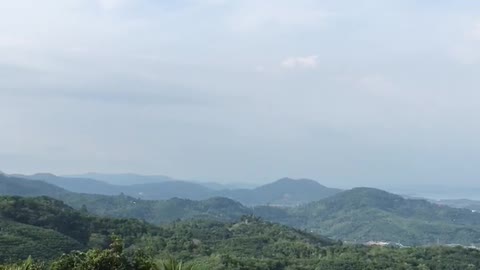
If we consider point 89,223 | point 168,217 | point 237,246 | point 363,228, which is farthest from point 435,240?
point 89,223

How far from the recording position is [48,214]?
2746 inches

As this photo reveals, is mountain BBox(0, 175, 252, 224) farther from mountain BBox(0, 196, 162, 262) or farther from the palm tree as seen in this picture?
the palm tree

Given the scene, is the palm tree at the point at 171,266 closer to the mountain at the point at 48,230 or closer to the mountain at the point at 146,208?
the mountain at the point at 48,230

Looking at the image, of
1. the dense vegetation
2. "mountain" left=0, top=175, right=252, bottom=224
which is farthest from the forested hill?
"mountain" left=0, top=175, right=252, bottom=224

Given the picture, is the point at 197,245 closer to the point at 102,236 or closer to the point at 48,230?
the point at 102,236

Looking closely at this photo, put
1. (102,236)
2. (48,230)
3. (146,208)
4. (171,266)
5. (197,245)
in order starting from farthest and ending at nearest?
(146,208) < (197,245) < (102,236) < (48,230) < (171,266)

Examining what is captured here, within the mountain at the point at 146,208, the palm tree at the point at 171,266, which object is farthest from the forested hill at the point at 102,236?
the mountain at the point at 146,208

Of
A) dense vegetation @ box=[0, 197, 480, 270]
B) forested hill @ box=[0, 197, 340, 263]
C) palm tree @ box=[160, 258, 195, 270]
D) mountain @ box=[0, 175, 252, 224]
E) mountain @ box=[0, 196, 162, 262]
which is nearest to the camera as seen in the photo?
palm tree @ box=[160, 258, 195, 270]

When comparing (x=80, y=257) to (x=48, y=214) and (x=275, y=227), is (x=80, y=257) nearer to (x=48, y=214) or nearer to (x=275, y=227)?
(x=48, y=214)

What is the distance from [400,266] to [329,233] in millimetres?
119756

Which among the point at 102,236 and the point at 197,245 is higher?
the point at 102,236

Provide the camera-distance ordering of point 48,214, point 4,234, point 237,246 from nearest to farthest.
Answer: point 4,234 → point 48,214 → point 237,246

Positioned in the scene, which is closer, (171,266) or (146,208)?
(171,266)

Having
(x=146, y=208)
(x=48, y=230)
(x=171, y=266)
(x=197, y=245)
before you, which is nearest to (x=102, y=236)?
(x=48, y=230)
